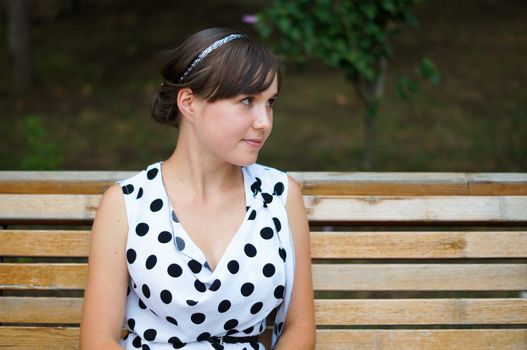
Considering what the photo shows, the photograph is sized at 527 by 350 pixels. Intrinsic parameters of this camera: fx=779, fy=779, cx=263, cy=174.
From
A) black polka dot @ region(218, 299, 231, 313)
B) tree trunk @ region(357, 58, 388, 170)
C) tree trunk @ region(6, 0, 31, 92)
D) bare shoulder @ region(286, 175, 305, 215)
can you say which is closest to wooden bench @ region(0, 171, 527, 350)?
bare shoulder @ region(286, 175, 305, 215)

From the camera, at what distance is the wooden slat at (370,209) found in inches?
108

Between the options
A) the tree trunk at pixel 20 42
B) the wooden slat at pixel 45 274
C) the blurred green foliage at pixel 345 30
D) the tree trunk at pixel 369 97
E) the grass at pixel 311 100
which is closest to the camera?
the wooden slat at pixel 45 274

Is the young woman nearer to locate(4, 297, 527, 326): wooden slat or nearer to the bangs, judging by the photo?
the bangs

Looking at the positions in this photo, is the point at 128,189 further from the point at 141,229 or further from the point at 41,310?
the point at 41,310

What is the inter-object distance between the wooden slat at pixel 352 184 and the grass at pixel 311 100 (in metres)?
2.88

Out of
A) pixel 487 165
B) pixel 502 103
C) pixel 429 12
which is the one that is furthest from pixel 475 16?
pixel 487 165

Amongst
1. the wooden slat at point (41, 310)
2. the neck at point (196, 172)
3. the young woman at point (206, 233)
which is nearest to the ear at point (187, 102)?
the young woman at point (206, 233)

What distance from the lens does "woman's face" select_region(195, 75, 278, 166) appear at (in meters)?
2.38

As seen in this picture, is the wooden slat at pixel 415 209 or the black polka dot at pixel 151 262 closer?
the black polka dot at pixel 151 262

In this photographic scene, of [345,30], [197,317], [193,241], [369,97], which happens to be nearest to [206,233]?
[193,241]

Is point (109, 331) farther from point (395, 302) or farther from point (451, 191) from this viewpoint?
point (451, 191)

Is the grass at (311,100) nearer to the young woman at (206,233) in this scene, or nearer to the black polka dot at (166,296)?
the young woman at (206,233)

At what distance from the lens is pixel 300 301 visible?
2574mm

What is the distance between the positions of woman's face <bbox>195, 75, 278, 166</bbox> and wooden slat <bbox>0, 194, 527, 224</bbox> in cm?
46
